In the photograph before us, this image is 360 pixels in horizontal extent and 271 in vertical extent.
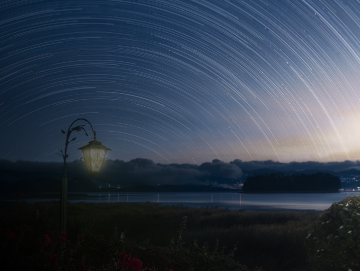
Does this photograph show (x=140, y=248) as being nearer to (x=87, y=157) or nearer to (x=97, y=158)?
(x=97, y=158)

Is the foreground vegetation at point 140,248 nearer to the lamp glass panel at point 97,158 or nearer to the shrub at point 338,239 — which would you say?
the lamp glass panel at point 97,158

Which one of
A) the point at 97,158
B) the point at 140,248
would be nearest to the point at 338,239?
the point at 140,248

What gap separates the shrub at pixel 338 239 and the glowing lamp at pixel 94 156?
6966 millimetres

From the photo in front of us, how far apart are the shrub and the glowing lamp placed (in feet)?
22.9

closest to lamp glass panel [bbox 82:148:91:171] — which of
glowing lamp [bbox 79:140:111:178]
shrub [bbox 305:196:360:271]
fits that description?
glowing lamp [bbox 79:140:111:178]

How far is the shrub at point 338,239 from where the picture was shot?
26.1 feet

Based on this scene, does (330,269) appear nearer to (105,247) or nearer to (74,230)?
(105,247)

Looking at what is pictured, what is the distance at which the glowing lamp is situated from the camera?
8023 mm

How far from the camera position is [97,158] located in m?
8.15

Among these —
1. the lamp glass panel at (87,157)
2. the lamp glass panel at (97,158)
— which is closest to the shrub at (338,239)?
the lamp glass panel at (97,158)

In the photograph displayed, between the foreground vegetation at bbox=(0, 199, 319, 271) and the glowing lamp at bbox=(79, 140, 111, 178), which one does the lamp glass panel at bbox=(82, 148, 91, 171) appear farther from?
the foreground vegetation at bbox=(0, 199, 319, 271)

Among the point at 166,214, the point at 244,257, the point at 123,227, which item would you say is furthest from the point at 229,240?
the point at 166,214

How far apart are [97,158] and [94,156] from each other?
0.11m

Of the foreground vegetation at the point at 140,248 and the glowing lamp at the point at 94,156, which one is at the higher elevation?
the glowing lamp at the point at 94,156
